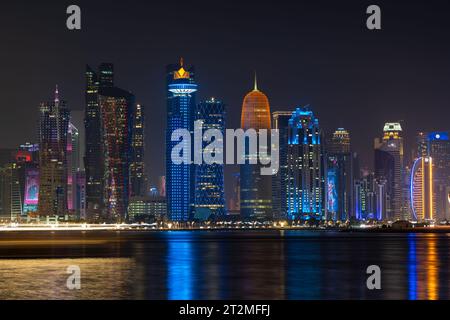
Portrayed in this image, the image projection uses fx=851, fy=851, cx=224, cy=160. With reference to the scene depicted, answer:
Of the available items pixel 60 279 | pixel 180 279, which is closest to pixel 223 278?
pixel 180 279

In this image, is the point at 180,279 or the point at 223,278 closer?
the point at 180,279

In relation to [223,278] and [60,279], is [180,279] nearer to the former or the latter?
[223,278]

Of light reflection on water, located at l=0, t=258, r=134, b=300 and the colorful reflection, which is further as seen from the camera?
the colorful reflection

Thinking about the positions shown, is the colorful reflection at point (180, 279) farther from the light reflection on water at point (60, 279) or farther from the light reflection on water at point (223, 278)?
the light reflection on water at point (60, 279)

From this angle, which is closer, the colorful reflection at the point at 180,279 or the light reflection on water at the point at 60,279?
the light reflection on water at the point at 60,279

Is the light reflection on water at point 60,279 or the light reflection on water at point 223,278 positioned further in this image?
the light reflection on water at point 223,278

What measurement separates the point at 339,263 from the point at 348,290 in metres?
32.5

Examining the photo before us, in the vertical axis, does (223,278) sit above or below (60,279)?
below

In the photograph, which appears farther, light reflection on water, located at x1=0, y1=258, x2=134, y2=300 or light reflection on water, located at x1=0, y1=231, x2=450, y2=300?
light reflection on water, located at x1=0, y1=231, x2=450, y2=300

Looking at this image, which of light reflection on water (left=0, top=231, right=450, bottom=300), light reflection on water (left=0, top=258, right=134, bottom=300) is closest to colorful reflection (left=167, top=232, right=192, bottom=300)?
light reflection on water (left=0, top=231, right=450, bottom=300)

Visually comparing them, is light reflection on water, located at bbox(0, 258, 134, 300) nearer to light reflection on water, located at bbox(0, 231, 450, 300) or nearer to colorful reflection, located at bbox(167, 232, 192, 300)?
light reflection on water, located at bbox(0, 231, 450, 300)

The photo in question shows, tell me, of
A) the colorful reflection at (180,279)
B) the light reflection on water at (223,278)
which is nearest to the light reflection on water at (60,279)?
the light reflection on water at (223,278)

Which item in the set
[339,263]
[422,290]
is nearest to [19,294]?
[422,290]
